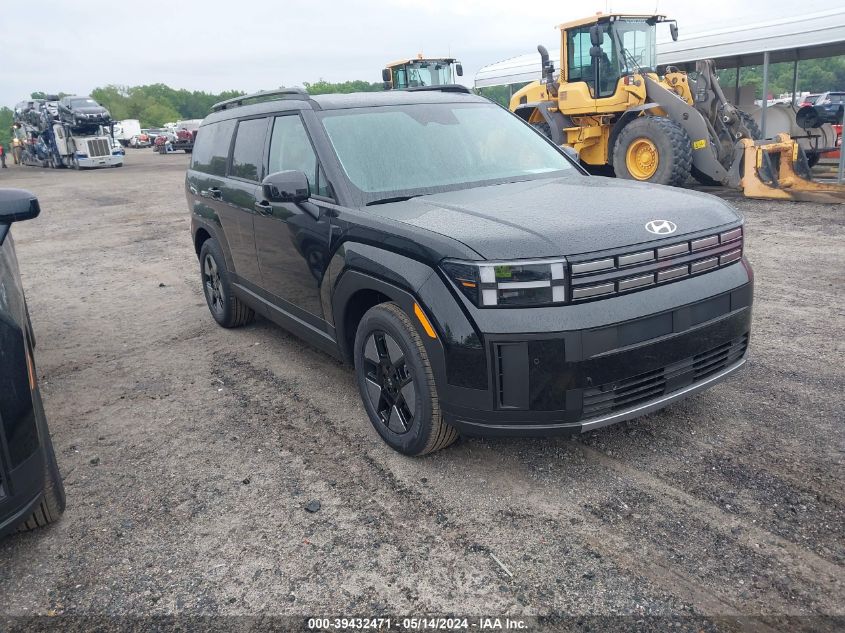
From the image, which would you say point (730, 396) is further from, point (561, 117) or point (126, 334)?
point (561, 117)

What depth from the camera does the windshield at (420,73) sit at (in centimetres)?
1970

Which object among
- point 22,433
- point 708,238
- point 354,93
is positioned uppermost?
point 354,93

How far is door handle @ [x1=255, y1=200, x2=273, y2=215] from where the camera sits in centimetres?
457

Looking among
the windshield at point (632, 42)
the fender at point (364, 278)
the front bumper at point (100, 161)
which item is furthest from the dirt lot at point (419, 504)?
the front bumper at point (100, 161)

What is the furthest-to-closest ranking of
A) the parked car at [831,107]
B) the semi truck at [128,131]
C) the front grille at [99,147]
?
the semi truck at [128,131], the front grille at [99,147], the parked car at [831,107]

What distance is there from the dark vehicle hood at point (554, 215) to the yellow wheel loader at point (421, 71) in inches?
649

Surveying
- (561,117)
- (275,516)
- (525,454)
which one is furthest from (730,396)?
(561,117)

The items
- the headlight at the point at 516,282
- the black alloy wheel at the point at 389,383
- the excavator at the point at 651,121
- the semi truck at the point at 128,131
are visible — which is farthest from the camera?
the semi truck at the point at 128,131

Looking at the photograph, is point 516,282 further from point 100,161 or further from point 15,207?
point 100,161

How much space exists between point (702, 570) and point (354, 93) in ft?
11.7

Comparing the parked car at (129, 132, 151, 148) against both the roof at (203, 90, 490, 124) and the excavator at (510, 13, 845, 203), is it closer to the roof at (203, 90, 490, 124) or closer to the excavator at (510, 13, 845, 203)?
the excavator at (510, 13, 845, 203)

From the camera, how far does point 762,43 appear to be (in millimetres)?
15125

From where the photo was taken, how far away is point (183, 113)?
139 metres

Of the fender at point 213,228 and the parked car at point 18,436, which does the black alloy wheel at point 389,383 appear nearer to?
the parked car at point 18,436
